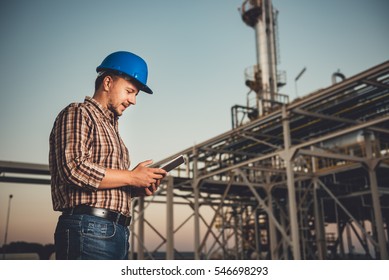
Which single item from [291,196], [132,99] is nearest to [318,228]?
[291,196]

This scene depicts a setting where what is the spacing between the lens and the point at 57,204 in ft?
6.85

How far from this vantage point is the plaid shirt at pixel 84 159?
6.46 ft

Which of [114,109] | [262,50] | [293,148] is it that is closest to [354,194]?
[293,148]

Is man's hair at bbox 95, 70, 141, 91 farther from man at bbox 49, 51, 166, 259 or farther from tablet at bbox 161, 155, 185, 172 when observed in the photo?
tablet at bbox 161, 155, 185, 172

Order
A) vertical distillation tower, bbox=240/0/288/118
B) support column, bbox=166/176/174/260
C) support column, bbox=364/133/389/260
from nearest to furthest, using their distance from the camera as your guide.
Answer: support column, bbox=364/133/389/260 < support column, bbox=166/176/174/260 < vertical distillation tower, bbox=240/0/288/118

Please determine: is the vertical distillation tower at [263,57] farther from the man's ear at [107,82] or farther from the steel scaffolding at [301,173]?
the man's ear at [107,82]

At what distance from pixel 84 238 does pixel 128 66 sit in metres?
A: 1.03

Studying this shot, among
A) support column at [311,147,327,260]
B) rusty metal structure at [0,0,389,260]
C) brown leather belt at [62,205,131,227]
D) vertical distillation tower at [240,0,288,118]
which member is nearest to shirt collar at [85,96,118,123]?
brown leather belt at [62,205,131,227]

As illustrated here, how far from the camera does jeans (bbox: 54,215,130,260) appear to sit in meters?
1.94

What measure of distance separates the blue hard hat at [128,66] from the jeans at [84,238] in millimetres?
Answer: 877

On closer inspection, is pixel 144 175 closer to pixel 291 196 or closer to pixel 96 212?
pixel 96 212

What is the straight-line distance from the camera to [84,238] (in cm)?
194
